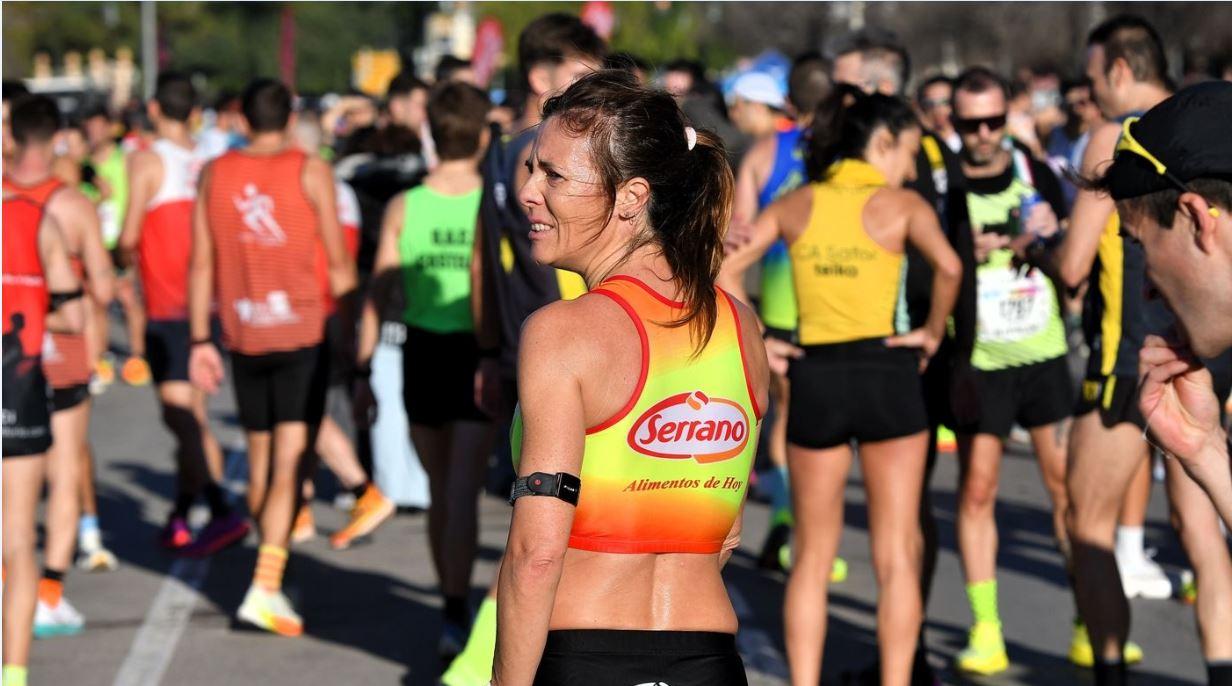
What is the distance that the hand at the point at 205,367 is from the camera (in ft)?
25.8

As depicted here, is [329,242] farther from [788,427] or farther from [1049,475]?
[1049,475]

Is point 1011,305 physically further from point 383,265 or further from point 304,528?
point 304,528

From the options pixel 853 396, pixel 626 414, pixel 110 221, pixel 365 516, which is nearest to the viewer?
pixel 626 414

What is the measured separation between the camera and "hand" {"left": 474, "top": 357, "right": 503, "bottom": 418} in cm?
637

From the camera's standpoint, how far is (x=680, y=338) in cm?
326

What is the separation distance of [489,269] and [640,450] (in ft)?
11.0

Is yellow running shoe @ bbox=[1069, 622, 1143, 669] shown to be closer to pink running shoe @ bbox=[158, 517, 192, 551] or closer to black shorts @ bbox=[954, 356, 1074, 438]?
black shorts @ bbox=[954, 356, 1074, 438]

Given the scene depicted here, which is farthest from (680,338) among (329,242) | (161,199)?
(161,199)

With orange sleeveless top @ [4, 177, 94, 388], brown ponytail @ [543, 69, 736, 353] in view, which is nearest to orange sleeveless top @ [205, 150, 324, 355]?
orange sleeveless top @ [4, 177, 94, 388]

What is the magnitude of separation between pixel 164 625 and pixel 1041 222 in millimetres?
4063

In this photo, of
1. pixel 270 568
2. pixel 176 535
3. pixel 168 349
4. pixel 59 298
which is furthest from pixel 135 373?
pixel 59 298

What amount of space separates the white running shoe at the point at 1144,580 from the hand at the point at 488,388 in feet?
10.3

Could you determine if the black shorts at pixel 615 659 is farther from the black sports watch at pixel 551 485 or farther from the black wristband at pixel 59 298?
the black wristband at pixel 59 298

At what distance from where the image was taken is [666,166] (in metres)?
3.31
